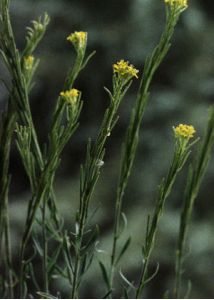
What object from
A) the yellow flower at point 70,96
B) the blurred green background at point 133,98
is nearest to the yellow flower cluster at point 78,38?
the yellow flower at point 70,96

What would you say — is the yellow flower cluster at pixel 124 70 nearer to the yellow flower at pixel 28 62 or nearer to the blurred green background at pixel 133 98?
the yellow flower at pixel 28 62

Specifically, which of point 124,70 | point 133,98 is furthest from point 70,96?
point 133,98

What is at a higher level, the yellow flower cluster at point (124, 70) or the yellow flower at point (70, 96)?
the yellow flower cluster at point (124, 70)

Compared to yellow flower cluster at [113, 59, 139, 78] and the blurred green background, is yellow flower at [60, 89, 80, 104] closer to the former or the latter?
yellow flower cluster at [113, 59, 139, 78]

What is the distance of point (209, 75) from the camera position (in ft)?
4.83

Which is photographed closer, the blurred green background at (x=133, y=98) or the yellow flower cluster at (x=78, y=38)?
the yellow flower cluster at (x=78, y=38)

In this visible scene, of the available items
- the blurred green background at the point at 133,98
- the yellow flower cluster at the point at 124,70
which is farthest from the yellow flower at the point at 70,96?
the blurred green background at the point at 133,98

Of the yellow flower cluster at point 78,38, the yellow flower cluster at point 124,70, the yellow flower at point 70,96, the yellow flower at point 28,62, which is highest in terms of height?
the yellow flower cluster at point 78,38

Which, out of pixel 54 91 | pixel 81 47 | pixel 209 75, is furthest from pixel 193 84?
pixel 81 47

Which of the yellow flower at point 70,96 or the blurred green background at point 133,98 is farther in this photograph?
the blurred green background at point 133,98

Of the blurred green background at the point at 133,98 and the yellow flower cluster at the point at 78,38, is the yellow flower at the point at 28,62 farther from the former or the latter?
the blurred green background at the point at 133,98

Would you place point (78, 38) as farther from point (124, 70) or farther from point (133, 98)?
point (133, 98)

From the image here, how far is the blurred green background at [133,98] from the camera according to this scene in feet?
4.70

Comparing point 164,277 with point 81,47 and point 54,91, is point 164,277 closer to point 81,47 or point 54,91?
point 54,91
